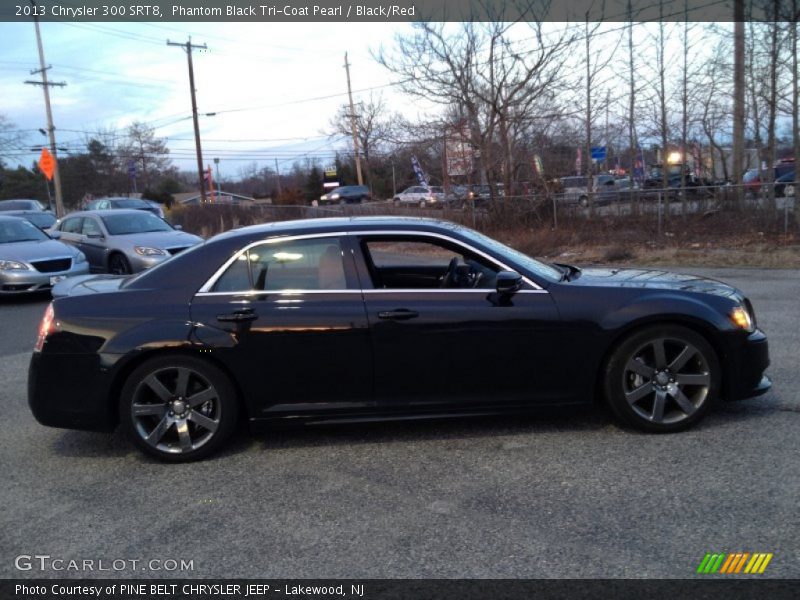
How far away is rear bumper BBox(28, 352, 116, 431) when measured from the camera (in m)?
4.53

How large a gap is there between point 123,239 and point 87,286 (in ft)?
30.0

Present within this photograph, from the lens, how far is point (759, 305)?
30.4 feet

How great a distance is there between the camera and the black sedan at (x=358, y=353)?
453 centimetres

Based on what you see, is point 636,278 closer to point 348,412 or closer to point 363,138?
point 348,412

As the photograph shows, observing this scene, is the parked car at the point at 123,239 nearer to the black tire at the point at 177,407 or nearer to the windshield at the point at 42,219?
the windshield at the point at 42,219

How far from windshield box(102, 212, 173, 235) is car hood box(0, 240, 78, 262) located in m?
1.38

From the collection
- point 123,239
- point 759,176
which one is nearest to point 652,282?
point 123,239

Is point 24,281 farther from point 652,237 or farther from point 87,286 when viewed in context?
point 652,237

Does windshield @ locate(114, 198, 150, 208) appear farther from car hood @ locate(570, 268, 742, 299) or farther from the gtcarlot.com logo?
the gtcarlot.com logo

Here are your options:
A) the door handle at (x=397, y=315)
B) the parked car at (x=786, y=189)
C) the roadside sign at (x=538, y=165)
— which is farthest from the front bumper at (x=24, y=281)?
the parked car at (x=786, y=189)

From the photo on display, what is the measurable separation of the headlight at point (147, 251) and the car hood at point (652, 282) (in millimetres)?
10013

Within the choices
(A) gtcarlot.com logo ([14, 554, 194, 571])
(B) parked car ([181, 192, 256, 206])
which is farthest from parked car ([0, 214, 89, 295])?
(B) parked car ([181, 192, 256, 206])
